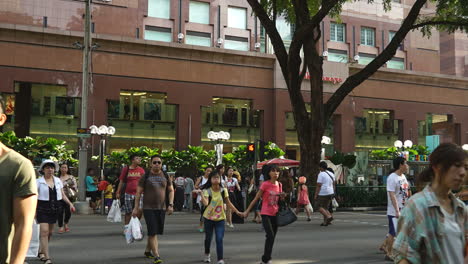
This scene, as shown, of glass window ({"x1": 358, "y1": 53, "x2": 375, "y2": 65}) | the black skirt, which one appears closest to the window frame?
glass window ({"x1": 358, "y1": 53, "x2": 375, "y2": 65})

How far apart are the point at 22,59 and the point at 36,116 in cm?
410

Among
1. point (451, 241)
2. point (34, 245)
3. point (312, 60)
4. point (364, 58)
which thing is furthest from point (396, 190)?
point (364, 58)

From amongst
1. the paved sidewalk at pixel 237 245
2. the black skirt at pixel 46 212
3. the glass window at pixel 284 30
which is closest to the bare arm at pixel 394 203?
the paved sidewalk at pixel 237 245

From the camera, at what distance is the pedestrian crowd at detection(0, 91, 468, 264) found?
3123mm

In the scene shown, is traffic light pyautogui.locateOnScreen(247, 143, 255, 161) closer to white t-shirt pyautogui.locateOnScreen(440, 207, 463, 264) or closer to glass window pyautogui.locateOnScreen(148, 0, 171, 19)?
white t-shirt pyautogui.locateOnScreen(440, 207, 463, 264)

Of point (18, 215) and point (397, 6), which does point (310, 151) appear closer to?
point (18, 215)

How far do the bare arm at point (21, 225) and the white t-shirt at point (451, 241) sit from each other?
2381 millimetres

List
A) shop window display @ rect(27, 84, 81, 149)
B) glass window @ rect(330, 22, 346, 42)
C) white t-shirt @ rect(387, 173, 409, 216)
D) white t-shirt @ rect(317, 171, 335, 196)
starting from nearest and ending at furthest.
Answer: white t-shirt @ rect(387, 173, 409, 216), white t-shirt @ rect(317, 171, 335, 196), shop window display @ rect(27, 84, 81, 149), glass window @ rect(330, 22, 346, 42)

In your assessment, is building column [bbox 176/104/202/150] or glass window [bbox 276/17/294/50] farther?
glass window [bbox 276/17/294/50]

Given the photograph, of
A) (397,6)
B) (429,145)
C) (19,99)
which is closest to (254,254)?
(19,99)

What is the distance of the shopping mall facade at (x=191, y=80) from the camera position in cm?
3447

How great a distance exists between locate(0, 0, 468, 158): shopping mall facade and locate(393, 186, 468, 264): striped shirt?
107ft

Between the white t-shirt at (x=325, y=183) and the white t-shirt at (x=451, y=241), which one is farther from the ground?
the white t-shirt at (x=451, y=241)

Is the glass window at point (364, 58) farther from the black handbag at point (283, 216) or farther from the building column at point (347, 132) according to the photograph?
the black handbag at point (283, 216)
